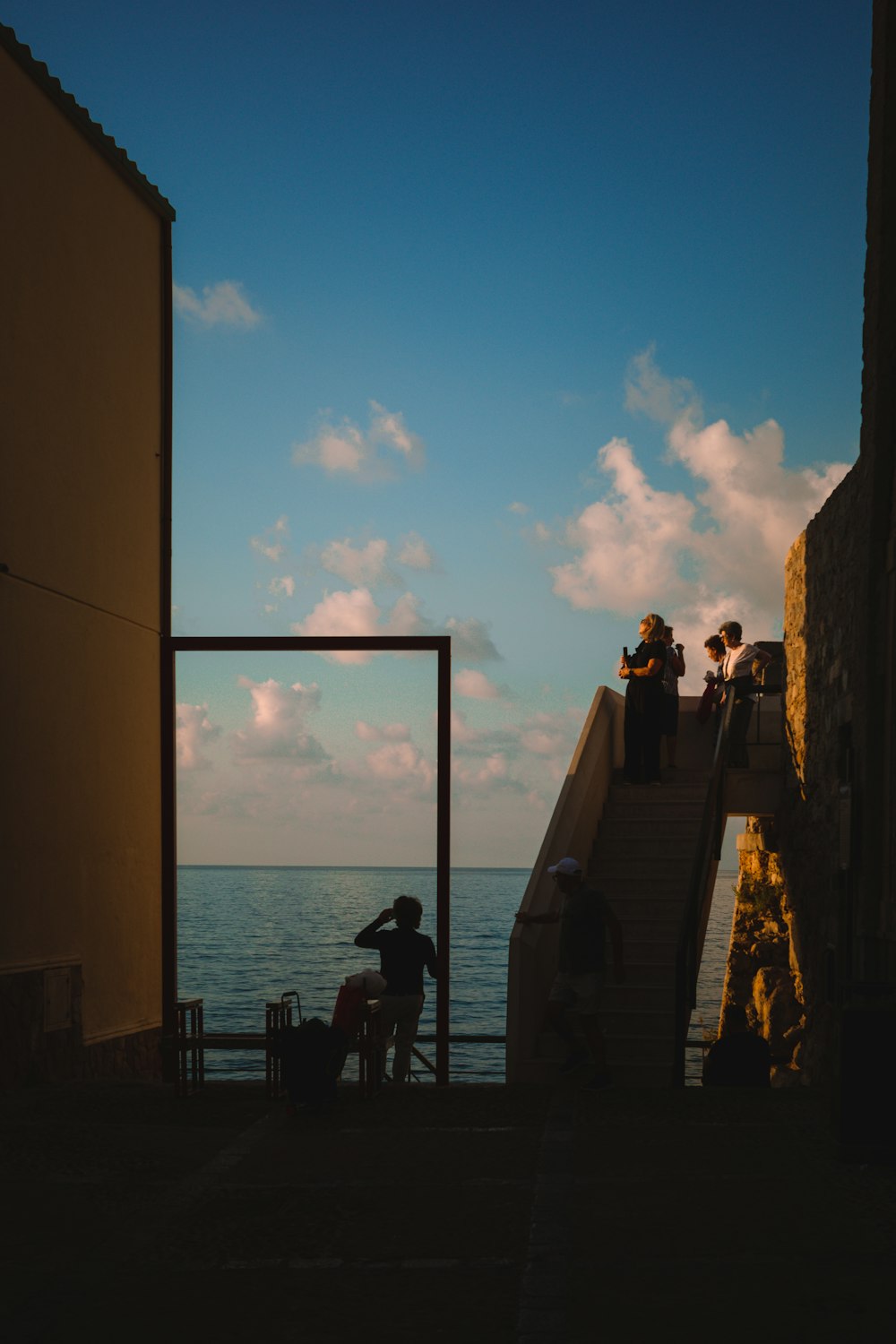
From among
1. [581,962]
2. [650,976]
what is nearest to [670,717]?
[650,976]

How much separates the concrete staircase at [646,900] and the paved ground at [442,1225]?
198 cm

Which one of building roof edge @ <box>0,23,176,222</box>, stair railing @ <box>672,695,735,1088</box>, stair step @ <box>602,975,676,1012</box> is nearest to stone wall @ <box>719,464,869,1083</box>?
stair railing @ <box>672,695,735,1088</box>

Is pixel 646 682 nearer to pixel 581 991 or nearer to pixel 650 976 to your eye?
pixel 650 976

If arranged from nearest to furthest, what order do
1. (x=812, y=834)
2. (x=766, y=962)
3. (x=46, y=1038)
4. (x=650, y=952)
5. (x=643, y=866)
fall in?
(x=46, y=1038) < (x=650, y=952) < (x=643, y=866) < (x=812, y=834) < (x=766, y=962)

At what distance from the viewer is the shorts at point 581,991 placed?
32.7 ft

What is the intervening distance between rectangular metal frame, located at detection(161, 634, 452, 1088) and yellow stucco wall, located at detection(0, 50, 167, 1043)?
35 centimetres

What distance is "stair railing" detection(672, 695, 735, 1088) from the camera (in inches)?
401

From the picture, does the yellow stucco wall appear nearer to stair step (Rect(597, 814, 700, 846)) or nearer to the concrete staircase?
the concrete staircase

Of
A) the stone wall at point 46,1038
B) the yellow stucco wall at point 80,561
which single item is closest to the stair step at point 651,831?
the yellow stucco wall at point 80,561

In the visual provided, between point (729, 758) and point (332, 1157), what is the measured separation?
9.41 m

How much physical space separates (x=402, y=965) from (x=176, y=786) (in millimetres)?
2512

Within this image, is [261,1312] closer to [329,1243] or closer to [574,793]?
[329,1243]

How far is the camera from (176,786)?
39.1 ft

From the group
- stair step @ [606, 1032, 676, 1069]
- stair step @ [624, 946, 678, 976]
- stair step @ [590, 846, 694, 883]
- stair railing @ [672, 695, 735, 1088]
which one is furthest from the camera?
stair step @ [590, 846, 694, 883]
